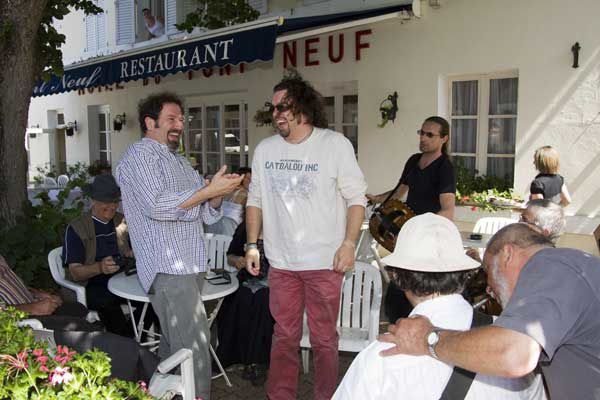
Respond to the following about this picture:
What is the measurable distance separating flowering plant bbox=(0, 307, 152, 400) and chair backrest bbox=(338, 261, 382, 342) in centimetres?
220

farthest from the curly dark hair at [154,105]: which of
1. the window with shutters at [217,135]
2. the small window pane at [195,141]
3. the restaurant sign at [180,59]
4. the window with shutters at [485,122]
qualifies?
the small window pane at [195,141]

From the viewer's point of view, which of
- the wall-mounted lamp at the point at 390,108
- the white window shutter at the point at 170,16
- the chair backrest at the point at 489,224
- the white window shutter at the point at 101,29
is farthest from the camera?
the white window shutter at the point at 101,29

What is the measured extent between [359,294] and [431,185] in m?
0.95

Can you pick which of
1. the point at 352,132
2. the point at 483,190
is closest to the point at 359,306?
the point at 483,190

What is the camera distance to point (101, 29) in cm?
1323

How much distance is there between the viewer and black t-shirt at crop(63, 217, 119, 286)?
3742 millimetres

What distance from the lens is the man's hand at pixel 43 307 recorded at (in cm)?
320

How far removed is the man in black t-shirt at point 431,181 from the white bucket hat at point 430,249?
1763 millimetres

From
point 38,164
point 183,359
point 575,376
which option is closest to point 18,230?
point 183,359

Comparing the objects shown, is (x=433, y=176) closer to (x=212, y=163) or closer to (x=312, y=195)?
(x=312, y=195)

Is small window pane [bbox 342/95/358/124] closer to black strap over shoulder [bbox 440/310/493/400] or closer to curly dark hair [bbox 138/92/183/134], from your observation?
curly dark hair [bbox 138/92/183/134]

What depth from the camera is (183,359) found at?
2350mm

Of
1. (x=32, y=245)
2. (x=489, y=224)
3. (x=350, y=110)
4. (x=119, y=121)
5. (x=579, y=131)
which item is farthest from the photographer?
(x=119, y=121)

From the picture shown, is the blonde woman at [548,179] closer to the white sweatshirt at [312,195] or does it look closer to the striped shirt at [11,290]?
the white sweatshirt at [312,195]
